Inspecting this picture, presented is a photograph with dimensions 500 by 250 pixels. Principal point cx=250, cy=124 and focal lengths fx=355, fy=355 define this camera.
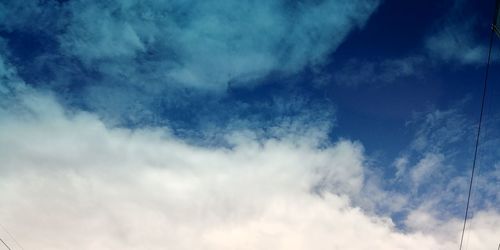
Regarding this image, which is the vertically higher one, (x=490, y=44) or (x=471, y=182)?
(x=490, y=44)

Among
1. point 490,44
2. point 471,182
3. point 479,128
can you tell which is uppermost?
point 490,44

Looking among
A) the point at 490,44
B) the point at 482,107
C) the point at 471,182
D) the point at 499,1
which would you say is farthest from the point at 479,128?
the point at 499,1

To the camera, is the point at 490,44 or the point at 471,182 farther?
the point at 471,182

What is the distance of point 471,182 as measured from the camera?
20.8m

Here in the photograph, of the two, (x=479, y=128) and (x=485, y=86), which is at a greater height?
(x=485, y=86)

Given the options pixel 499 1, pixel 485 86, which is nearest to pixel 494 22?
pixel 499 1

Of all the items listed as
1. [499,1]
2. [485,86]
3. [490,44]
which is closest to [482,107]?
[485,86]

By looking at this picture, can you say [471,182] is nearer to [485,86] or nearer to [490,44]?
[485,86]

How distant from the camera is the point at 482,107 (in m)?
20.2

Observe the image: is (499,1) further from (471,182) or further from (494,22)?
(471,182)

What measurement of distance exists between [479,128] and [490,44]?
4936 millimetres

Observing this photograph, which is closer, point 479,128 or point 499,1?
point 499,1

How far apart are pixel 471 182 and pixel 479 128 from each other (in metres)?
3.19

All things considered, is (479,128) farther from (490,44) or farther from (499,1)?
(499,1)
